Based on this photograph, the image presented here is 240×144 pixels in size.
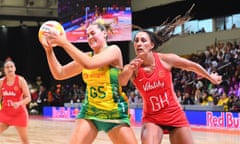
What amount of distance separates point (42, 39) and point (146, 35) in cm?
124

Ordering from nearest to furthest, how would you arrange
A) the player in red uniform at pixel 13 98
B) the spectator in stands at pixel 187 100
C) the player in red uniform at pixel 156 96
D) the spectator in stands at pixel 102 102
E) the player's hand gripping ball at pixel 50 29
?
the player's hand gripping ball at pixel 50 29 → the spectator in stands at pixel 102 102 → the player in red uniform at pixel 156 96 → the player in red uniform at pixel 13 98 → the spectator in stands at pixel 187 100

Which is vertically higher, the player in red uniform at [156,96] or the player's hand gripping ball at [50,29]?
the player's hand gripping ball at [50,29]

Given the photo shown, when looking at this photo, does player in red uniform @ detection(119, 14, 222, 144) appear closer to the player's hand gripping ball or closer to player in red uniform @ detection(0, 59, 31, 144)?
the player's hand gripping ball

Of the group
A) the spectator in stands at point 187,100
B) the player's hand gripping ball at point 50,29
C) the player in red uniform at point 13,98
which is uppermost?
the player's hand gripping ball at point 50,29

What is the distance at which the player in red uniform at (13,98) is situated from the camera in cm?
737

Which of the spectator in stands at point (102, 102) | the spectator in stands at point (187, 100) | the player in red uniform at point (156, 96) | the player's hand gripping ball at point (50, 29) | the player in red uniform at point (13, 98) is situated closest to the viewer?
the player's hand gripping ball at point (50, 29)

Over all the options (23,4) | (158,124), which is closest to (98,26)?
(158,124)

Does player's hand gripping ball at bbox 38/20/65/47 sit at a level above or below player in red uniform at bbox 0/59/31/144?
above

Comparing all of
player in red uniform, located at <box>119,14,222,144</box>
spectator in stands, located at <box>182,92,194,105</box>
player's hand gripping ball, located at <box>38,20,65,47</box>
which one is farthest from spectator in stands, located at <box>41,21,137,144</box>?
spectator in stands, located at <box>182,92,194,105</box>

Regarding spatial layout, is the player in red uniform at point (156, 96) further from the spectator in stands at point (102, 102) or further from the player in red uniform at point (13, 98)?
the player in red uniform at point (13, 98)

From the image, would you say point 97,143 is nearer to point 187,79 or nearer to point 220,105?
point 220,105

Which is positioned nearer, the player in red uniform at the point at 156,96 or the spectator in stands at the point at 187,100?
the player in red uniform at the point at 156,96

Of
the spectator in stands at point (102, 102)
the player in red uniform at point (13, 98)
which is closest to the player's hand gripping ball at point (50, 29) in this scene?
the spectator in stands at point (102, 102)

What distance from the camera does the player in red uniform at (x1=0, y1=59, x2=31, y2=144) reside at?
24.2 ft
